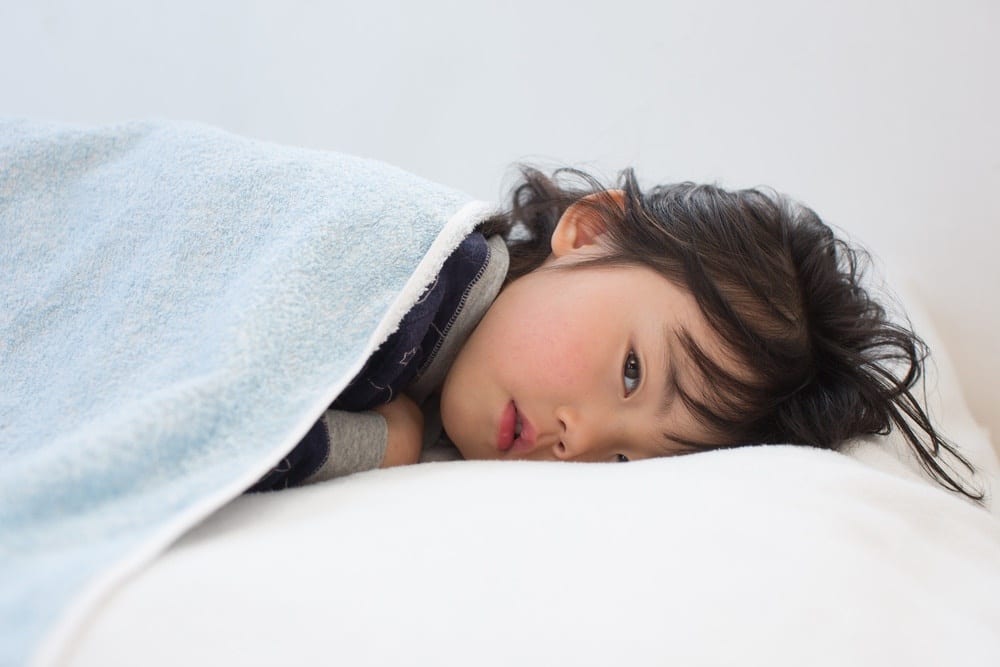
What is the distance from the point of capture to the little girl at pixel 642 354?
75 centimetres

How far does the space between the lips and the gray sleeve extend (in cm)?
11

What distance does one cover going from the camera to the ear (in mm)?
894

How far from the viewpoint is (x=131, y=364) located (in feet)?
2.02

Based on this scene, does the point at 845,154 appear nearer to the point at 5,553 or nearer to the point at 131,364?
the point at 131,364

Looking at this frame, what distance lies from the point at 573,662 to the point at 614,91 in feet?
3.54

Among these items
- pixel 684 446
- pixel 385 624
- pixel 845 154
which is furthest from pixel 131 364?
pixel 845 154

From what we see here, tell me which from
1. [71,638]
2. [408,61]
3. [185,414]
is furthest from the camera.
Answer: [408,61]

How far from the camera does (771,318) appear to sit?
790mm

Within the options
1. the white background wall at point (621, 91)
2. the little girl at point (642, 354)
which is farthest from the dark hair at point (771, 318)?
the white background wall at point (621, 91)

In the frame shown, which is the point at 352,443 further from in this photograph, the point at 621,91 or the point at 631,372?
the point at 621,91

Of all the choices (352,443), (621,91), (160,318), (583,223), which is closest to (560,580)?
(352,443)

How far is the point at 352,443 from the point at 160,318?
175 mm

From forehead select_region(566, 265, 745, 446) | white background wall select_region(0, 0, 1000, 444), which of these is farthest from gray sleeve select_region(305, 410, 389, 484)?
white background wall select_region(0, 0, 1000, 444)

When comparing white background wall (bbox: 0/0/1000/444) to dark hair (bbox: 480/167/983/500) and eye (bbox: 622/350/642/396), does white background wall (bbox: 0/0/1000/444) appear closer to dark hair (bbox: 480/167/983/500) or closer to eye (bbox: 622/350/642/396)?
dark hair (bbox: 480/167/983/500)
